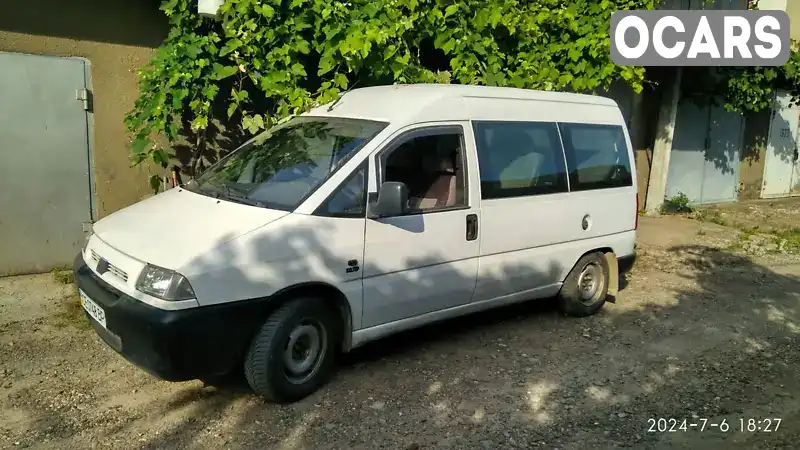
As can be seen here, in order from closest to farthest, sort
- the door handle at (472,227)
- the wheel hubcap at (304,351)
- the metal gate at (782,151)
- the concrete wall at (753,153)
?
the wheel hubcap at (304,351), the door handle at (472,227), the concrete wall at (753,153), the metal gate at (782,151)

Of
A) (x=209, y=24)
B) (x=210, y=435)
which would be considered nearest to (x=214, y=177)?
(x=210, y=435)

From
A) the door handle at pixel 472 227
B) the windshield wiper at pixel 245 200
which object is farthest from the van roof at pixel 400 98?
the windshield wiper at pixel 245 200

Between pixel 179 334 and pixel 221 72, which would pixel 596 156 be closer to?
pixel 221 72

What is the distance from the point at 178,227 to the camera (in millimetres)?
3938

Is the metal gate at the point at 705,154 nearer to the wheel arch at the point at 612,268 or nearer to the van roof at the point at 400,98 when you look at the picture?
the wheel arch at the point at 612,268

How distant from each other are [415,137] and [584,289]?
2.44 meters

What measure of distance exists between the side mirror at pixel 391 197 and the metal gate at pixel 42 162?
3.85 metres

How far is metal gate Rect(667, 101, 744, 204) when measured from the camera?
12.0 m

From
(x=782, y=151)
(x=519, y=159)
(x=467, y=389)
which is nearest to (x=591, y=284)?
(x=519, y=159)

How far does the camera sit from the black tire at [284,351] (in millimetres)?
3875

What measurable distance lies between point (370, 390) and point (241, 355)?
947 millimetres

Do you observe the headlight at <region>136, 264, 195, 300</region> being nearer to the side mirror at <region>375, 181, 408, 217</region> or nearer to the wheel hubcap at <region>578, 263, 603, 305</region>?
the side mirror at <region>375, 181, 408, 217</region>

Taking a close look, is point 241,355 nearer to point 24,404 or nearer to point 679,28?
point 24,404

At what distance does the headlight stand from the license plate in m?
0.41
